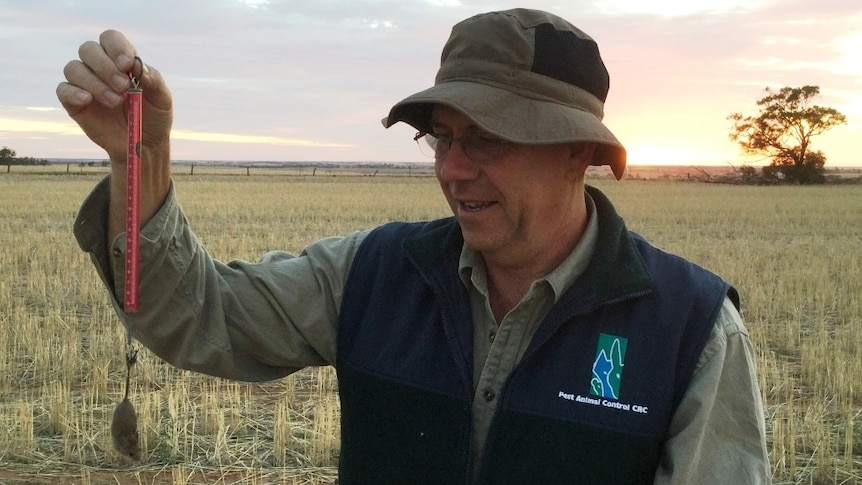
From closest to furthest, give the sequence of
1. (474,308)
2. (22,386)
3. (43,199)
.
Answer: (474,308)
(22,386)
(43,199)

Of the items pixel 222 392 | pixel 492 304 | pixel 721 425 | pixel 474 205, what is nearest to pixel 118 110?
pixel 474 205

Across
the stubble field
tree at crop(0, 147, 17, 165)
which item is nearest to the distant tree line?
tree at crop(0, 147, 17, 165)

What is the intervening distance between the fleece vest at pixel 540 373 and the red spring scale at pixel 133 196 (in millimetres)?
587

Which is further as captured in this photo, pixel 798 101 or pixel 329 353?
pixel 798 101

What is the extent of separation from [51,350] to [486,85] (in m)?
5.70

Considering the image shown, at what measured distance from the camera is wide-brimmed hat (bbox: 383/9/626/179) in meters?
2.20

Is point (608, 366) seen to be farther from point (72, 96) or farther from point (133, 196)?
point (72, 96)

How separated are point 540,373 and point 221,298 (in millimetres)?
924

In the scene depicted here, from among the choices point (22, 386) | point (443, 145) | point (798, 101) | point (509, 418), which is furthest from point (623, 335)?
point (798, 101)

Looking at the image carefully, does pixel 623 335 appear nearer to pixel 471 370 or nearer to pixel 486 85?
pixel 471 370

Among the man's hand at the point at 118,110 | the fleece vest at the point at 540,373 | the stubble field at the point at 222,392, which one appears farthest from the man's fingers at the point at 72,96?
the stubble field at the point at 222,392

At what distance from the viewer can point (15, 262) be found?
1200 cm

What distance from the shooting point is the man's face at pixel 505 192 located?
2.29 m

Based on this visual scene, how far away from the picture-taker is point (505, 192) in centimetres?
229
